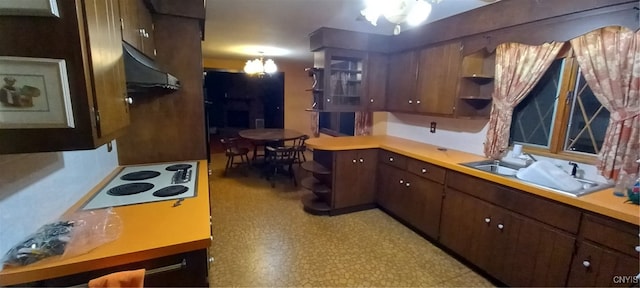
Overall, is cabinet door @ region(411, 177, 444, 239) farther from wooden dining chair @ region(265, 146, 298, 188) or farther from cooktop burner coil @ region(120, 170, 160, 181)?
cooktop burner coil @ region(120, 170, 160, 181)

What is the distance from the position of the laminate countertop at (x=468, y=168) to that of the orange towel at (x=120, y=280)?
220 cm

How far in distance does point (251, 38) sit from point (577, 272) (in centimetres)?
408

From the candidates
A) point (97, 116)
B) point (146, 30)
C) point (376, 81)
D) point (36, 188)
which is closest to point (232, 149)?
point (376, 81)

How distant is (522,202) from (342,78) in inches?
91.3

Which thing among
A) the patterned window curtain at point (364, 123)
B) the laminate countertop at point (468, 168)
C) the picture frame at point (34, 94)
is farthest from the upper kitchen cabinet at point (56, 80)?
the patterned window curtain at point (364, 123)

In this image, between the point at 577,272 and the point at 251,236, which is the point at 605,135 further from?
the point at 251,236

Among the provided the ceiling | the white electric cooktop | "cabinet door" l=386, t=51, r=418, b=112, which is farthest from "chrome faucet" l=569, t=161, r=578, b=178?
the white electric cooktop

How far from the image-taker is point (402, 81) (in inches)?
130

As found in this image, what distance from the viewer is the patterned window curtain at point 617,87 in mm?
1641

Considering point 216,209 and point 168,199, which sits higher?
point 168,199

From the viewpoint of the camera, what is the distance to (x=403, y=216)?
2.94m

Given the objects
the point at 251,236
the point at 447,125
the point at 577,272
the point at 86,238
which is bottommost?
the point at 251,236

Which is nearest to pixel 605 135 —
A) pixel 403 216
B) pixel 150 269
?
pixel 403 216

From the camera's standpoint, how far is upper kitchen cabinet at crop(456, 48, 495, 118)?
2.60m
